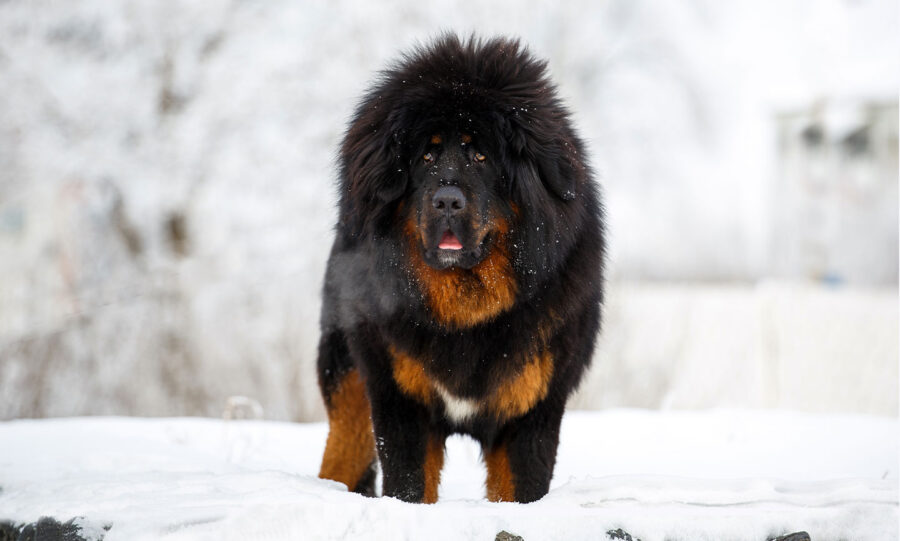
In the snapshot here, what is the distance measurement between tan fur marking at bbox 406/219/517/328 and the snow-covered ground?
27.9 inches

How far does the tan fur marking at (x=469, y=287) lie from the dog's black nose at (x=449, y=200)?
232 mm

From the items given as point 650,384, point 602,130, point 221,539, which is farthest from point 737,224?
point 221,539

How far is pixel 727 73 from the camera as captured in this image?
1337 centimetres

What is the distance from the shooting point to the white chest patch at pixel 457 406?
302 centimetres

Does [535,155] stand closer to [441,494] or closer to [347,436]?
[347,436]

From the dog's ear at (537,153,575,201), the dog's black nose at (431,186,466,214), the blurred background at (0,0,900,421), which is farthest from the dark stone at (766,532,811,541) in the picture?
the blurred background at (0,0,900,421)

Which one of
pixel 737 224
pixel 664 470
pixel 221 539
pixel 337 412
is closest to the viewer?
pixel 221 539

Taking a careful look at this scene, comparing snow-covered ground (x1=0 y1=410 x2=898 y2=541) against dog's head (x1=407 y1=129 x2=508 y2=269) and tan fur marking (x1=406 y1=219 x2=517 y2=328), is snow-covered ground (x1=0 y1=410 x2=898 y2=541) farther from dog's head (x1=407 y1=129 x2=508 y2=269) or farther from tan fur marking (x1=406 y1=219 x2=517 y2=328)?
dog's head (x1=407 y1=129 x2=508 y2=269)

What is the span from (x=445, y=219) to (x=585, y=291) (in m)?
0.73

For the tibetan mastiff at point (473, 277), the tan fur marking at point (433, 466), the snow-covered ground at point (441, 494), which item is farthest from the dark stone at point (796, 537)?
the tan fur marking at point (433, 466)

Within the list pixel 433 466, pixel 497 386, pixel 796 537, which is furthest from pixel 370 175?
pixel 796 537

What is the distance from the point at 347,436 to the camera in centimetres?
367

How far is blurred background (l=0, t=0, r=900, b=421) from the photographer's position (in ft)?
27.0

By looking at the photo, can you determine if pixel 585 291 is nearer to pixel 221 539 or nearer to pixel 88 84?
pixel 221 539
